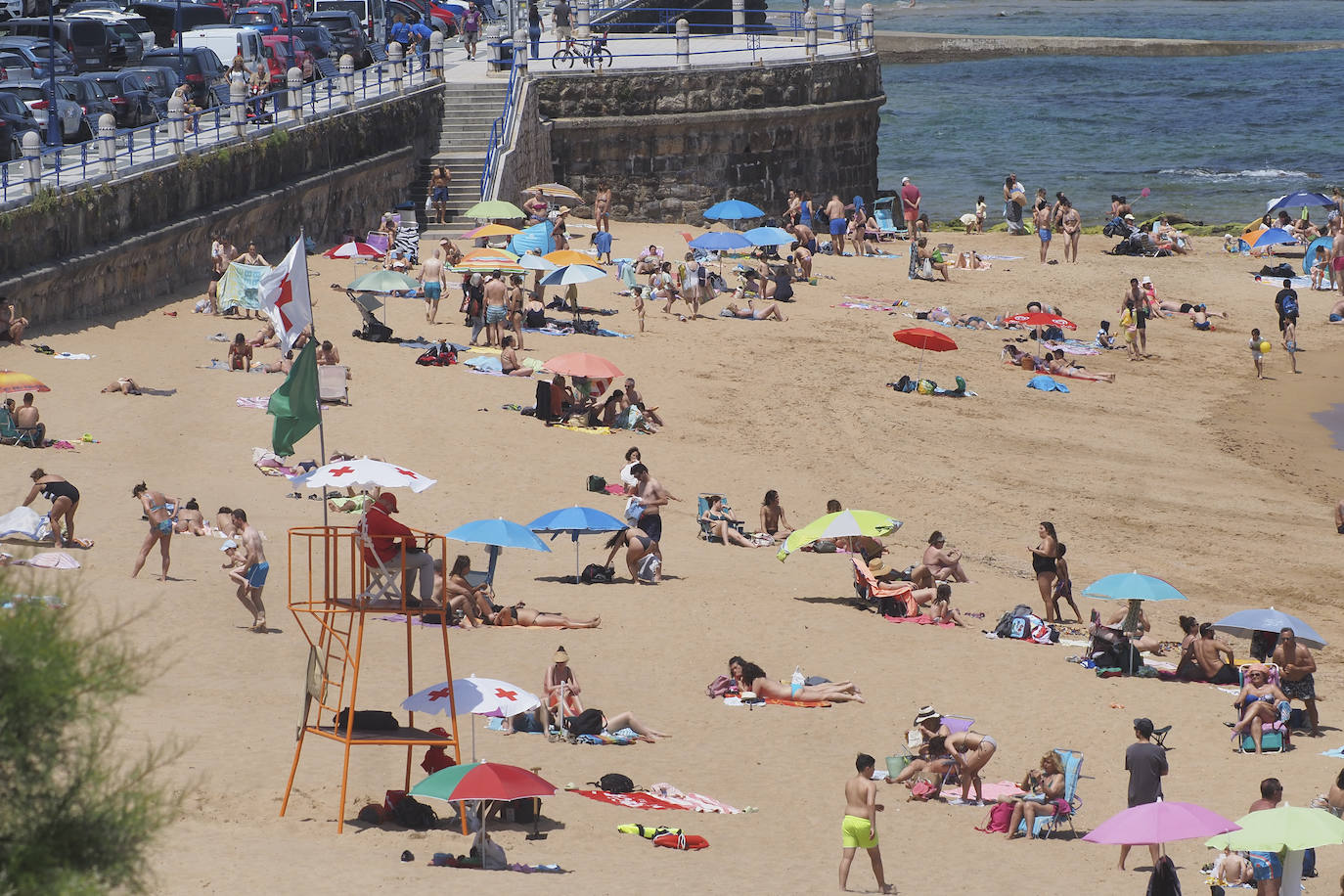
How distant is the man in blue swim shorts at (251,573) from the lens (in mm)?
14422

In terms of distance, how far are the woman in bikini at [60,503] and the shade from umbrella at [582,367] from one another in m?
6.51

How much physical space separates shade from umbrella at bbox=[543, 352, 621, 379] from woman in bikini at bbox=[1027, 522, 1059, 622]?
6202 mm

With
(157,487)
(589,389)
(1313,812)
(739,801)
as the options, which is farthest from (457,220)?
(1313,812)

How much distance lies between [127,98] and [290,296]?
16.2 meters

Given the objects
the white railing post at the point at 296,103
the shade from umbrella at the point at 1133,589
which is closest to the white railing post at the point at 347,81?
the white railing post at the point at 296,103

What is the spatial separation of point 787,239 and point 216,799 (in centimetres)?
2022

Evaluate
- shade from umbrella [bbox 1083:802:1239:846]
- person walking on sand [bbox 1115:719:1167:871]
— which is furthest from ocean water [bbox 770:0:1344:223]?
shade from umbrella [bbox 1083:802:1239:846]

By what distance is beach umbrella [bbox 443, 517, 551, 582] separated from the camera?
15.5 meters

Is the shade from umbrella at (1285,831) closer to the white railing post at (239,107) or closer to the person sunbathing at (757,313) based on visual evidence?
the person sunbathing at (757,313)

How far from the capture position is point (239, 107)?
27.6m

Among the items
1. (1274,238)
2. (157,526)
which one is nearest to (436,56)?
(1274,238)

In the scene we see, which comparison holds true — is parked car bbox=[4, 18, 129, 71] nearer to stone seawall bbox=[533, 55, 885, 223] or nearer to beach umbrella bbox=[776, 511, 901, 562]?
stone seawall bbox=[533, 55, 885, 223]

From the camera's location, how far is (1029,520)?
19469 millimetres

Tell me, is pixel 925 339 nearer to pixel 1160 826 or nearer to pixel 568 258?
pixel 568 258
